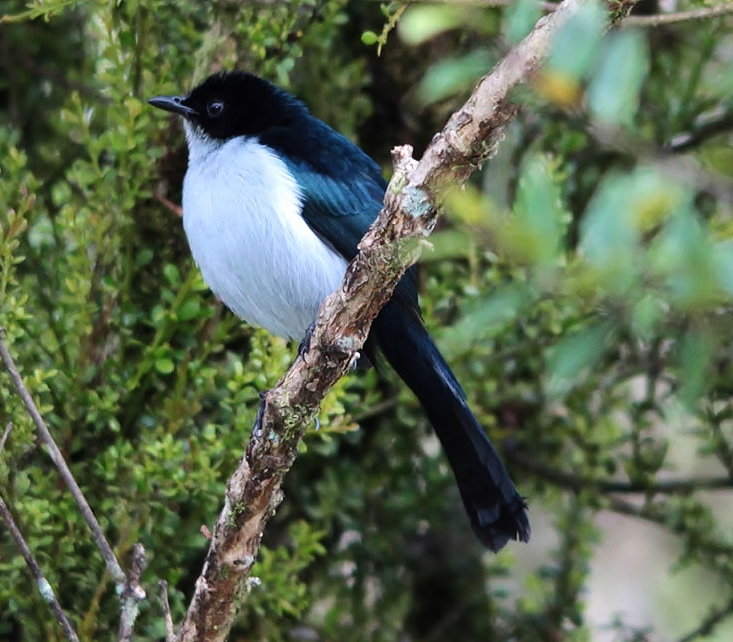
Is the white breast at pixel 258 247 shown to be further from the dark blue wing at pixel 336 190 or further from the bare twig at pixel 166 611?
the bare twig at pixel 166 611

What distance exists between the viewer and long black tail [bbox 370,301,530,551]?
12.1ft

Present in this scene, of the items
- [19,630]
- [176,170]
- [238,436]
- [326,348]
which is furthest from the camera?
[176,170]

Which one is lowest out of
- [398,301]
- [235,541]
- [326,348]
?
[235,541]

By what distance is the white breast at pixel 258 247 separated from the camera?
378cm

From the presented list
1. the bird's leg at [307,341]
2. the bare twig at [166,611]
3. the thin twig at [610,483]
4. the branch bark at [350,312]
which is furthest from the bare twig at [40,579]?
the thin twig at [610,483]

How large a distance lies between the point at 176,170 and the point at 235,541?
5.39ft

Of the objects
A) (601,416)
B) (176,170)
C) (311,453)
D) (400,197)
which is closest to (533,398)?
(601,416)

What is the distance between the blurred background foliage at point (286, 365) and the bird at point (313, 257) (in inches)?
4.8

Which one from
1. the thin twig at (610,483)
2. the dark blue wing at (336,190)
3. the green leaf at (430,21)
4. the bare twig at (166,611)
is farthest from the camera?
the thin twig at (610,483)

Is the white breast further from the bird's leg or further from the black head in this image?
the bird's leg

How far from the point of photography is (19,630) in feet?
12.8

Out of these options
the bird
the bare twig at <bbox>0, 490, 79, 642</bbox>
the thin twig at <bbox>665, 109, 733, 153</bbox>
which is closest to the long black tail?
the bird

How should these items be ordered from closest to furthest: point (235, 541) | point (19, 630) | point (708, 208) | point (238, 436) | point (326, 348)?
point (326, 348) → point (235, 541) → point (238, 436) → point (19, 630) → point (708, 208)

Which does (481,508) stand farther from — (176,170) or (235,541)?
(176,170)
